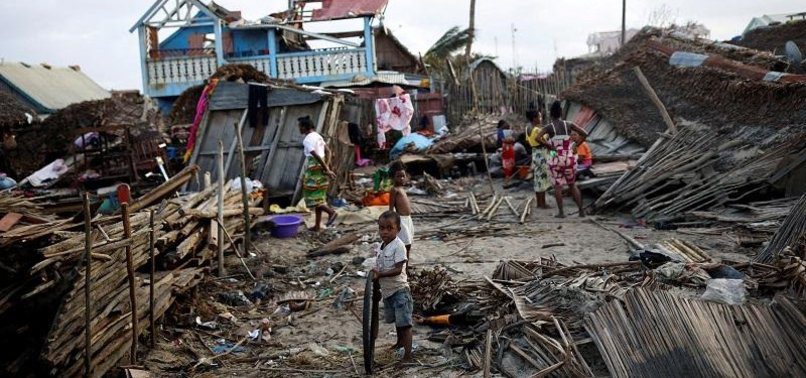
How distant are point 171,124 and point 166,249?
Result: 528 inches

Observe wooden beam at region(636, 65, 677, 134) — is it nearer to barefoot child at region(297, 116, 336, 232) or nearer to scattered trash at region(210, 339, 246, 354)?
barefoot child at region(297, 116, 336, 232)

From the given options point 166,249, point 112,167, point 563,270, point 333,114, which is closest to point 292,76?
point 112,167

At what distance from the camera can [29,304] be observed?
4.67 m

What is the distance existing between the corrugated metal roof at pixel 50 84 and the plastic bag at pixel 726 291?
23523 millimetres

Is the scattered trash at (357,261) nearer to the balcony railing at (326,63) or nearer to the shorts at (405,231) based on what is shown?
the shorts at (405,231)

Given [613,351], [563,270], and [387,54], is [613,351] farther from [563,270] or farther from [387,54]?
[387,54]

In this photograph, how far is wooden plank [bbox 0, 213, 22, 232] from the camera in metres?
5.09

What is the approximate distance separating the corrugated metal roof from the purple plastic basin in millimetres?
17512

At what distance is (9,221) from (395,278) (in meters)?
2.99

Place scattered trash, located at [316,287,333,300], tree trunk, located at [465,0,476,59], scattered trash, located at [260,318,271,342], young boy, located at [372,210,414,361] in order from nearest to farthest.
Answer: young boy, located at [372,210,414,361] → scattered trash, located at [260,318,271,342] → scattered trash, located at [316,287,333,300] → tree trunk, located at [465,0,476,59]

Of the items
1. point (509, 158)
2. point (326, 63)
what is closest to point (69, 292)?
point (509, 158)

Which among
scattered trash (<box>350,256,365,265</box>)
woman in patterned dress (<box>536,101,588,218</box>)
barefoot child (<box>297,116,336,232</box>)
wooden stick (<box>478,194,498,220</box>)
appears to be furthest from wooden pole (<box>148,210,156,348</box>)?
woman in patterned dress (<box>536,101,588,218</box>)

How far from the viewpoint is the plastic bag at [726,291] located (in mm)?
4137

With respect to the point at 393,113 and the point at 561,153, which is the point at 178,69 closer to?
the point at 393,113
